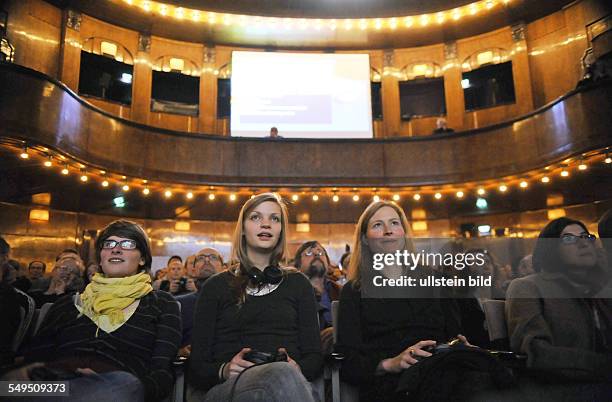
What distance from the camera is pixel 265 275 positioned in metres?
2.22

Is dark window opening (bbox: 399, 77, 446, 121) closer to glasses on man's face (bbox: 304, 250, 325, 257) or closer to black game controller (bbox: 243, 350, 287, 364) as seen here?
glasses on man's face (bbox: 304, 250, 325, 257)

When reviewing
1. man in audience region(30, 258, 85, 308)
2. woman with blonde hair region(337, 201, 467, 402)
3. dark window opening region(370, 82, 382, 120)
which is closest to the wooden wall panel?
man in audience region(30, 258, 85, 308)

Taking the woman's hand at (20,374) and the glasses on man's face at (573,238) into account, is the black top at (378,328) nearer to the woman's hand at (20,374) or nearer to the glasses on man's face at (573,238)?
the glasses on man's face at (573,238)

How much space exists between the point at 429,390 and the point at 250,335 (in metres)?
0.82

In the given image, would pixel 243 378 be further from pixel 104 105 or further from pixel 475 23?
pixel 475 23

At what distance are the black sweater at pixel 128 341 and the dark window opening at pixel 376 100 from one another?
9195 mm

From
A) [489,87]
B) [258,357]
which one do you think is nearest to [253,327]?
[258,357]

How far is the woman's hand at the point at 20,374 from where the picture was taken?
186cm

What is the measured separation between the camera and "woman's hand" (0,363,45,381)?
1.86m

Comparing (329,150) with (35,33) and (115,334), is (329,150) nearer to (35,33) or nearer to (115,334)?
(35,33)

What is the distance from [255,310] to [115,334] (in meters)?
0.66

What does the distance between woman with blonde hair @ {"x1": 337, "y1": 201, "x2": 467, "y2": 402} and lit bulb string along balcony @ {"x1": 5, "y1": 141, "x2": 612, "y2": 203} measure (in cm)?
556

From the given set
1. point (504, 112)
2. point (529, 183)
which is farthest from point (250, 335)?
point (504, 112)

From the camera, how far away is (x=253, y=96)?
9836 mm
